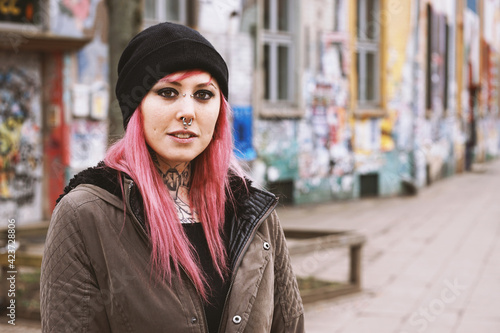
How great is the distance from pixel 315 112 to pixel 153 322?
38.9 feet

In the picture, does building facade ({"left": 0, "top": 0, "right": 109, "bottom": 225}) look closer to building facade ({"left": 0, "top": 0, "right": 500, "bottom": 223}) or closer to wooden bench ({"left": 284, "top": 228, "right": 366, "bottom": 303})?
building facade ({"left": 0, "top": 0, "right": 500, "bottom": 223})

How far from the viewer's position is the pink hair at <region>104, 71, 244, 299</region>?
175 cm

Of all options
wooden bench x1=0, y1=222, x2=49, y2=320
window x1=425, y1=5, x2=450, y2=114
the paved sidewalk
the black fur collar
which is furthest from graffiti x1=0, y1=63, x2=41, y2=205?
window x1=425, y1=5, x2=450, y2=114

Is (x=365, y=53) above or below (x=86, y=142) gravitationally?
above

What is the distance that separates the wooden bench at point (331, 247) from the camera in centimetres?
596

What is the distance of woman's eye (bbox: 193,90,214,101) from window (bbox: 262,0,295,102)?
10.9m

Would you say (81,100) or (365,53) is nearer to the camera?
(81,100)

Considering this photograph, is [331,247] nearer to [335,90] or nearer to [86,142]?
[86,142]

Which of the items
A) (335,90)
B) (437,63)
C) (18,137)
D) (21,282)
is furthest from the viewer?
(437,63)

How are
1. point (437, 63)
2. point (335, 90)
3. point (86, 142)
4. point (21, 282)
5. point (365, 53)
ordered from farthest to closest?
point (437, 63), point (365, 53), point (335, 90), point (86, 142), point (21, 282)

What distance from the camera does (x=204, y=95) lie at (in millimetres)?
1877

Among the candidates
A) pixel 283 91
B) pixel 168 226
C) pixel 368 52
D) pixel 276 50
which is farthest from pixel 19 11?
pixel 168 226

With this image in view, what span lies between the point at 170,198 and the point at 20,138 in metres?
8.15

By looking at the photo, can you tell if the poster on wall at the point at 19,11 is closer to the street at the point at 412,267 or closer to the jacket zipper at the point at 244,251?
the street at the point at 412,267
